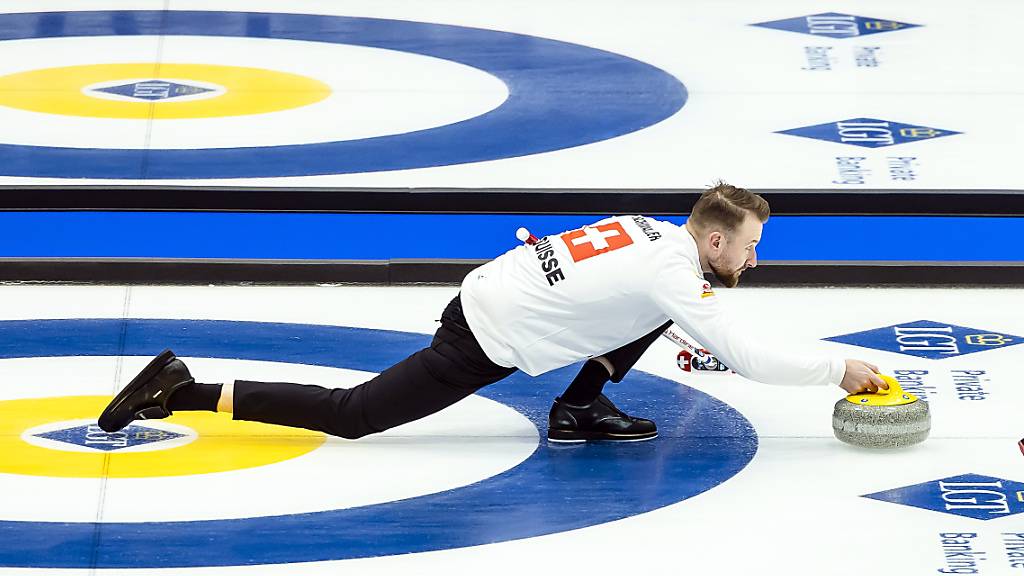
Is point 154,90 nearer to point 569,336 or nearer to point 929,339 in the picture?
point 929,339

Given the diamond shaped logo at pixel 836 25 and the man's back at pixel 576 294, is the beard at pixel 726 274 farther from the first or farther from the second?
the diamond shaped logo at pixel 836 25

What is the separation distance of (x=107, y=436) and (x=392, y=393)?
2.37 ft

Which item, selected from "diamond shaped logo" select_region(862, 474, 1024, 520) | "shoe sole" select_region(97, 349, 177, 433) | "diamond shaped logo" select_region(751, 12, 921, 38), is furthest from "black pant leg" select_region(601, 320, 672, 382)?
"diamond shaped logo" select_region(751, 12, 921, 38)

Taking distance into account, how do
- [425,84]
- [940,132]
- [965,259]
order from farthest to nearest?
1. [425,84]
2. [940,132]
3. [965,259]

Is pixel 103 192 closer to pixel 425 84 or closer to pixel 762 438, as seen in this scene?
pixel 425 84

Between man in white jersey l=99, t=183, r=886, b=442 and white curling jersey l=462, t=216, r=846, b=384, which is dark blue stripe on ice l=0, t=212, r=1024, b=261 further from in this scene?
white curling jersey l=462, t=216, r=846, b=384

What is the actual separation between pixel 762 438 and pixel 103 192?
118 inches

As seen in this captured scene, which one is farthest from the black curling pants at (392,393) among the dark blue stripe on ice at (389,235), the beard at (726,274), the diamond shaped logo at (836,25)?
the diamond shaped logo at (836,25)

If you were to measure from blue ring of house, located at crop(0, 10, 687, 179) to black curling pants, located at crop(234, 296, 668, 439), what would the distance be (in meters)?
2.71

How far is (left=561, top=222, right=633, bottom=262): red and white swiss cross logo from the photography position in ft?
15.9

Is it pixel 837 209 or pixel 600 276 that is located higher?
pixel 600 276

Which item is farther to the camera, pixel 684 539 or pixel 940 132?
pixel 940 132

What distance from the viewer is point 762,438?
17.2 feet

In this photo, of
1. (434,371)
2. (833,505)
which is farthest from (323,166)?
(833,505)
